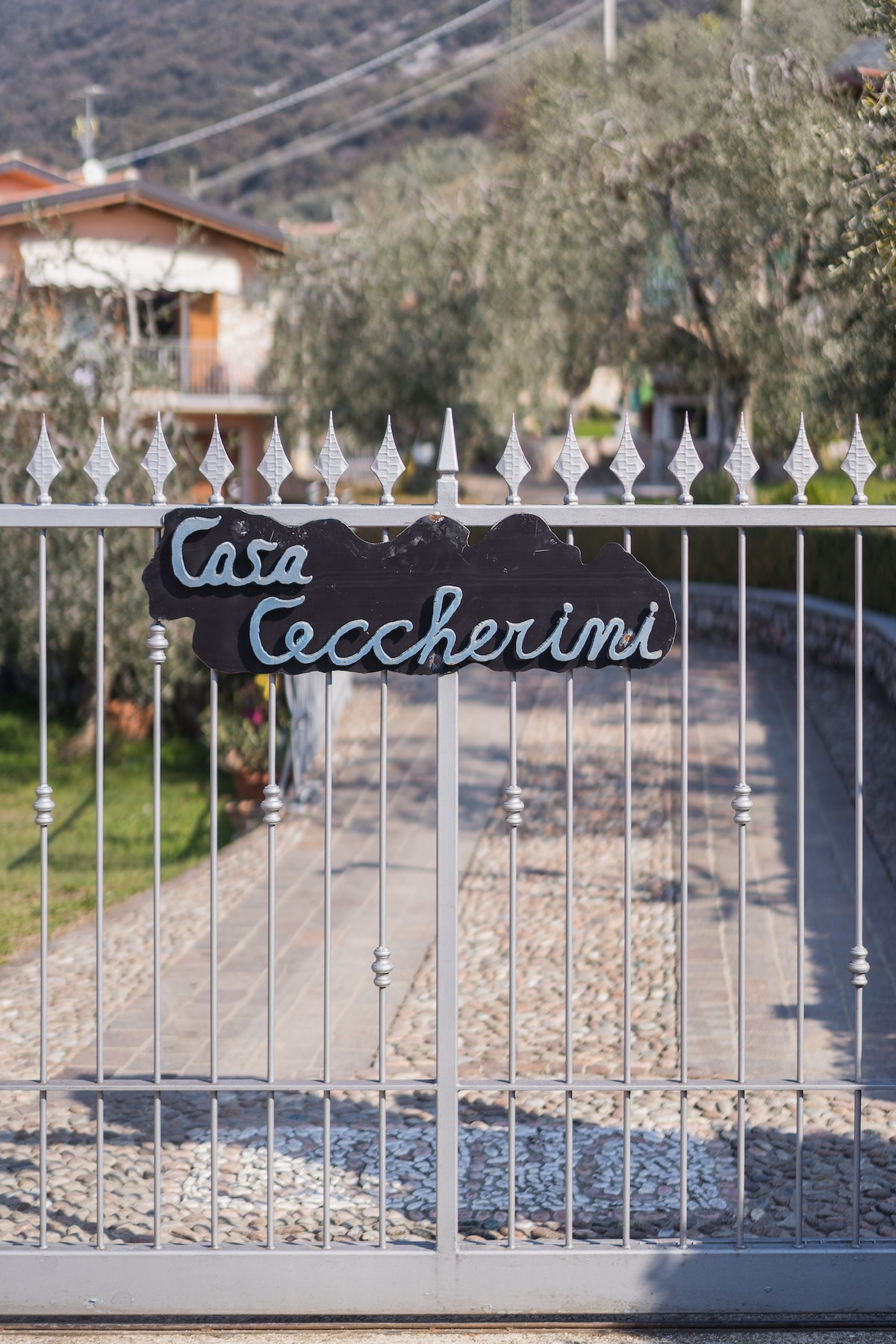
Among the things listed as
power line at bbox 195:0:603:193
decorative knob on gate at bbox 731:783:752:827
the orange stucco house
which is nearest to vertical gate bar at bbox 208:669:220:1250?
decorative knob on gate at bbox 731:783:752:827

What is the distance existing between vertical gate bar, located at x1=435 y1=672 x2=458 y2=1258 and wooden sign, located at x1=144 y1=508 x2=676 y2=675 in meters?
0.17

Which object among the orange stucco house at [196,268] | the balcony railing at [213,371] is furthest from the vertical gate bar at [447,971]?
the balcony railing at [213,371]

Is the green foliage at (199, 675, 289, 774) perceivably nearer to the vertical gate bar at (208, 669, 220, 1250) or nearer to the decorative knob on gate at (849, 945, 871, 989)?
the vertical gate bar at (208, 669, 220, 1250)

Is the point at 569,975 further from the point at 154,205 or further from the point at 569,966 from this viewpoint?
the point at 154,205

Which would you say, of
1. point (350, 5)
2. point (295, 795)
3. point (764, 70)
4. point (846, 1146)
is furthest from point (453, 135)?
point (846, 1146)

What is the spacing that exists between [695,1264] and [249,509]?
2469mm

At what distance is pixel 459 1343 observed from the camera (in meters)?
3.94

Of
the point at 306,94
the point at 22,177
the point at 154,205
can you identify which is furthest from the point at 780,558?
the point at 306,94

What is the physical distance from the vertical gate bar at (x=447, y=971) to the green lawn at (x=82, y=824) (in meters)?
4.94

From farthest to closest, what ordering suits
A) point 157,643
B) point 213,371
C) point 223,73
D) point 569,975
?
point 223,73
point 213,371
point 569,975
point 157,643

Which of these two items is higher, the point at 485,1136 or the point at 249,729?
the point at 249,729

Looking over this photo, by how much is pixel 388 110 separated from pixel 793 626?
77565 millimetres

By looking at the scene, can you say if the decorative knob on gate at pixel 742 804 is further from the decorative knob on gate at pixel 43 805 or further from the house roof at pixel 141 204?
the house roof at pixel 141 204

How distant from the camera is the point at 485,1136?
5.24 meters
